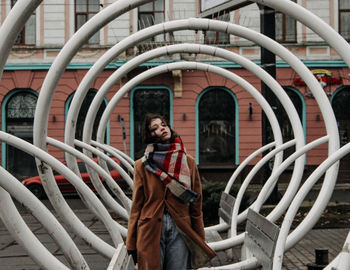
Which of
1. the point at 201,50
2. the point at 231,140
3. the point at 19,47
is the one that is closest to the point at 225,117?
the point at 231,140

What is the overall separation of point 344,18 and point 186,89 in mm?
6093

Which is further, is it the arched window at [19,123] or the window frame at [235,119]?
the arched window at [19,123]

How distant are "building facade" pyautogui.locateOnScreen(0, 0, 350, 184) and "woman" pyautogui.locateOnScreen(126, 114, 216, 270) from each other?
565 inches

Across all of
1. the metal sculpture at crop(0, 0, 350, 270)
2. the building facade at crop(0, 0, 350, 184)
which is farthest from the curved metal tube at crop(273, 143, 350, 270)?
the building facade at crop(0, 0, 350, 184)

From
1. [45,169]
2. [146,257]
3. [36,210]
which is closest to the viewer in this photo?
[36,210]

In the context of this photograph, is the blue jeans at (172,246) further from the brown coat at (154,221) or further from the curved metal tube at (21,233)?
the curved metal tube at (21,233)

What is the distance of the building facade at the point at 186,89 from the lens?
60.1 feet

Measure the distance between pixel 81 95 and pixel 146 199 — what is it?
89.0 inches

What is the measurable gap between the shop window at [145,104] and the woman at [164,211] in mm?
14765

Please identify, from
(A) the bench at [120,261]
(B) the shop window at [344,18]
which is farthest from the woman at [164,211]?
(B) the shop window at [344,18]

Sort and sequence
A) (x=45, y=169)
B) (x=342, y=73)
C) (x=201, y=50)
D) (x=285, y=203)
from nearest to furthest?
(x=45, y=169) → (x=285, y=203) → (x=201, y=50) → (x=342, y=73)

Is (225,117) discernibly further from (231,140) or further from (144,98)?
(144,98)

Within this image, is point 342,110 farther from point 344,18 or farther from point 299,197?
point 299,197

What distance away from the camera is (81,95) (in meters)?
5.77
